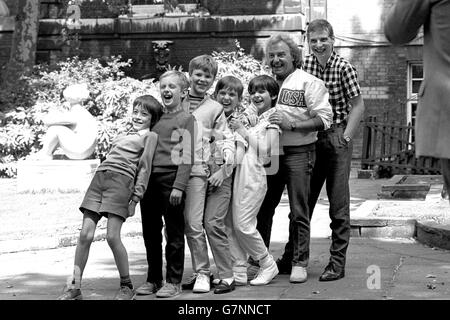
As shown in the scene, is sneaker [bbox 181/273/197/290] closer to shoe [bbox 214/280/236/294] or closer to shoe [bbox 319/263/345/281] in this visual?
shoe [bbox 214/280/236/294]

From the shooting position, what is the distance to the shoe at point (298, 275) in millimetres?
6715

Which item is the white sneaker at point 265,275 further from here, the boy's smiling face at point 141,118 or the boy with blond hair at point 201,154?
the boy's smiling face at point 141,118

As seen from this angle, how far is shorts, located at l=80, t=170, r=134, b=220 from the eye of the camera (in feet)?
20.5

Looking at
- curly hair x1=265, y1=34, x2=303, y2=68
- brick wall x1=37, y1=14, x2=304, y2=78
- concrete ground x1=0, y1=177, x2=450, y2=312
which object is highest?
brick wall x1=37, y1=14, x2=304, y2=78

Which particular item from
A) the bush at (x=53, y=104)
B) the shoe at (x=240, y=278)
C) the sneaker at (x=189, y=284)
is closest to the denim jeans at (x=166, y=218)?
the sneaker at (x=189, y=284)

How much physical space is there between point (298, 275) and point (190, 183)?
3.69ft

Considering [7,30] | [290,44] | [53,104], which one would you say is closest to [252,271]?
[290,44]

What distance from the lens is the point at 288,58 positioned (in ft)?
22.4

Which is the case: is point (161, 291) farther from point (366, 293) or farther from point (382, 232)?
point (382, 232)

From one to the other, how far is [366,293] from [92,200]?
82.6 inches

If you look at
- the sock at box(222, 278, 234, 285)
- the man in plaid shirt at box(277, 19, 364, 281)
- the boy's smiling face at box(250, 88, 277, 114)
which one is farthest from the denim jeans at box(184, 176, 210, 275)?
the man in plaid shirt at box(277, 19, 364, 281)

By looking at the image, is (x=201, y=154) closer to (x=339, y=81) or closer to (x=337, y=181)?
(x=337, y=181)

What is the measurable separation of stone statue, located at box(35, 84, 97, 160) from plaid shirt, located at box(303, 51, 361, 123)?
7908mm
